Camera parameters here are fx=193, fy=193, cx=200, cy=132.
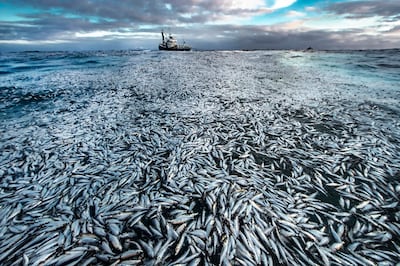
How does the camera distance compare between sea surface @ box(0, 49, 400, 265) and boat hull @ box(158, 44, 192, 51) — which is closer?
sea surface @ box(0, 49, 400, 265)

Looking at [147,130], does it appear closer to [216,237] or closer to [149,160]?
[149,160]

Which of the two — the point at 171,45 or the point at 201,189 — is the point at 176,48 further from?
the point at 201,189

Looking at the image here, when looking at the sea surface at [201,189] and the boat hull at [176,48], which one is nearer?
the sea surface at [201,189]

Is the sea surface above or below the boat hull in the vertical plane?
below

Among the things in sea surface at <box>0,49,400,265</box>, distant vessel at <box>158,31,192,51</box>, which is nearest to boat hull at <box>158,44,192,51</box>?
distant vessel at <box>158,31,192,51</box>

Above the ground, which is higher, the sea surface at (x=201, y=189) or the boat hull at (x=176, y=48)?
the boat hull at (x=176, y=48)

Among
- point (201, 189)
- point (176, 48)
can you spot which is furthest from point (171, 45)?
point (201, 189)

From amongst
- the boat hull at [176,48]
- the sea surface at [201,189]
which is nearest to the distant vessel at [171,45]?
the boat hull at [176,48]

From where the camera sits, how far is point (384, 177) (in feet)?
15.5

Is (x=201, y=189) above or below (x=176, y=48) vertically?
below

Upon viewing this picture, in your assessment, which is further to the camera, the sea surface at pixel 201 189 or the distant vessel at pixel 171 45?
the distant vessel at pixel 171 45

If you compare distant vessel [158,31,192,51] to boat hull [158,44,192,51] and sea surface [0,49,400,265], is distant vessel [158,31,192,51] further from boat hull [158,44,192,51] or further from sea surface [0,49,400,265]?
sea surface [0,49,400,265]

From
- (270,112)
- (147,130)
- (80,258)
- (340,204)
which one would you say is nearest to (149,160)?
(147,130)

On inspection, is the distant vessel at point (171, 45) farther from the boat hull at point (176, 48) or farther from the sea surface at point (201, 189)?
the sea surface at point (201, 189)
